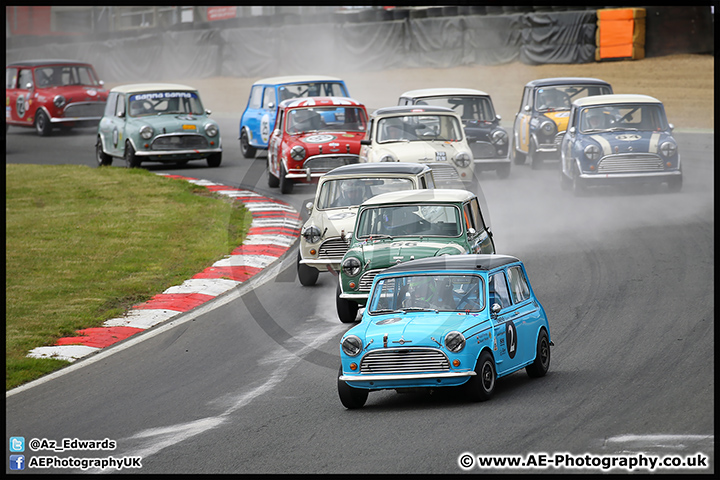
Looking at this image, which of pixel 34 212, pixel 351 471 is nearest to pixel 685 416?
pixel 351 471

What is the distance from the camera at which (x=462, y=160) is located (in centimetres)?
1744

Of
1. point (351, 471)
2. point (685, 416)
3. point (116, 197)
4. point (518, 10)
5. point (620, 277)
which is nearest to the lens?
point (351, 471)

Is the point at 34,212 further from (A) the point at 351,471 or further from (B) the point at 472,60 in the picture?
(B) the point at 472,60

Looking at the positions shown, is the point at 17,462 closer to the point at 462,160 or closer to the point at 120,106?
the point at 462,160

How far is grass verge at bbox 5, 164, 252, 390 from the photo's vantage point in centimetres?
1162

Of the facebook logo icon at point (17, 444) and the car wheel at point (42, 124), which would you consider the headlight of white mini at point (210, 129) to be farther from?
the facebook logo icon at point (17, 444)

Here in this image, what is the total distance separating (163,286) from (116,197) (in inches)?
295

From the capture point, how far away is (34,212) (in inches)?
750

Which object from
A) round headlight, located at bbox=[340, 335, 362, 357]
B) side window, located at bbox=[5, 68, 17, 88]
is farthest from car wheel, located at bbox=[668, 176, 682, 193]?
side window, located at bbox=[5, 68, 17, 88]

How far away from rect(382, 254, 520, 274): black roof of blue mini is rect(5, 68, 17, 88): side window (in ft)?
77.7

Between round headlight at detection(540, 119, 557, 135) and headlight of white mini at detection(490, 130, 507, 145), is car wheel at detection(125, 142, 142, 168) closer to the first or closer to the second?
headlight of white mini at detection(490, 130, 507, 145)

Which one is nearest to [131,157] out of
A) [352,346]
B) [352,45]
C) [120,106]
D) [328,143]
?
[120,106]

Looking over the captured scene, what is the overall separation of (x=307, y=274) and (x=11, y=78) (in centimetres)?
2017
